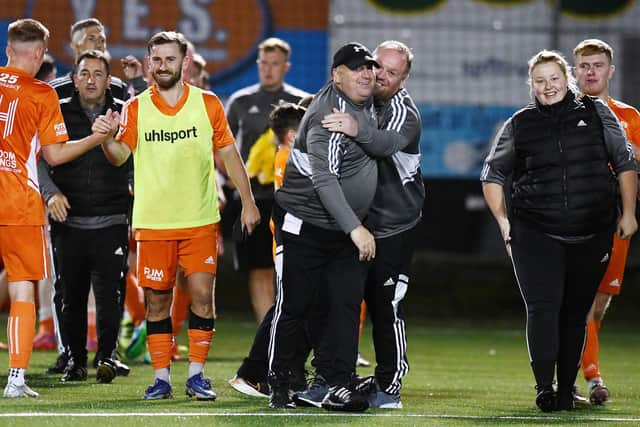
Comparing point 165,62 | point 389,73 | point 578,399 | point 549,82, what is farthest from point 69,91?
point 578,399

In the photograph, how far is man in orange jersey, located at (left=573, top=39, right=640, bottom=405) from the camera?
308 inches

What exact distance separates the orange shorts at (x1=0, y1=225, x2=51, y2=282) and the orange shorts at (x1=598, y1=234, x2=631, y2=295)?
3049 mm

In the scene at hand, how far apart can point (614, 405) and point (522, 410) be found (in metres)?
0.64

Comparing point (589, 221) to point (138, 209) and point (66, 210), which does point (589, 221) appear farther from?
point (66, 210)

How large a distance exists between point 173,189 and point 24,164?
0.78m

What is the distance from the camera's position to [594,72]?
309 inches

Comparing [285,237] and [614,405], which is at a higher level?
[285,237]

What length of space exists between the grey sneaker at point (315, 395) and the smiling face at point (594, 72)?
2.22 metres

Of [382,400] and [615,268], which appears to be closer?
[382,400]

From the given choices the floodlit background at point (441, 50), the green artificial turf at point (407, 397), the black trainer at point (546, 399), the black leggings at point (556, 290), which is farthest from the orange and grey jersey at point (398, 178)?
the floodlit background at point (441, 50)

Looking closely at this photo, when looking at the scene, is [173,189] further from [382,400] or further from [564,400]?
[564,400]

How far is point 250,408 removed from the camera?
273 inches

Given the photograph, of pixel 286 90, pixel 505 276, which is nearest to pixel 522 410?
pixel 286 90

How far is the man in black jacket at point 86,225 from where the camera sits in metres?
8.39
